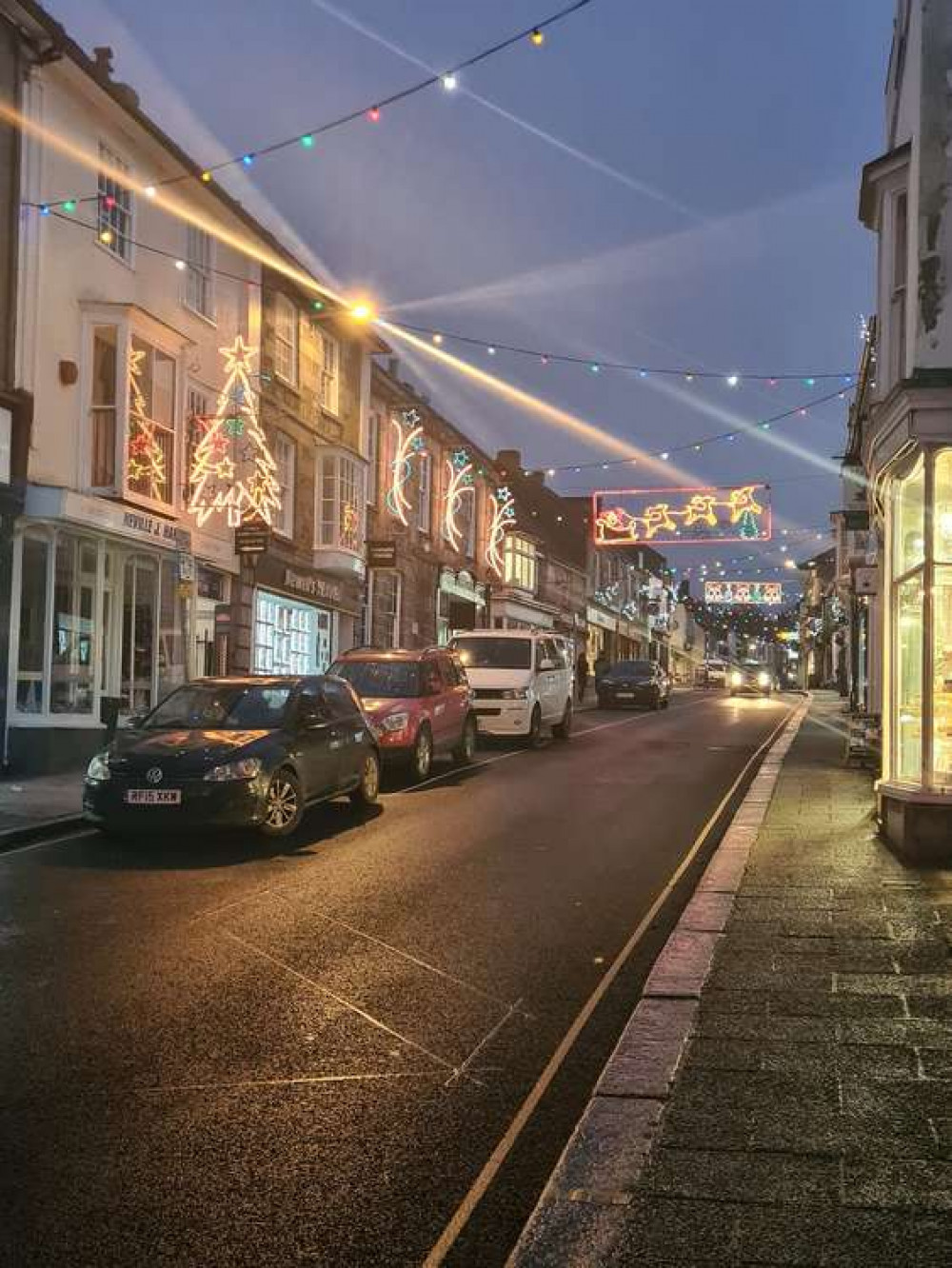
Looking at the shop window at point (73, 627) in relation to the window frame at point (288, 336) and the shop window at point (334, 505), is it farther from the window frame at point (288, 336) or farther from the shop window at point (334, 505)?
the shop window at point (334, 505)

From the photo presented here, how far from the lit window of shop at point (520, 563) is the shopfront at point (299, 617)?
53.6ft

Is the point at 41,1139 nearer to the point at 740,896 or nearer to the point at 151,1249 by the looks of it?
the point at 151,1249

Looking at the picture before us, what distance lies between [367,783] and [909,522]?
6.19 metres

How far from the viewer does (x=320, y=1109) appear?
4160 millimetres

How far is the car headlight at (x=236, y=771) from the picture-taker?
32.0 ft

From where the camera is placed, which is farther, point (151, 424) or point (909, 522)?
point (151, 424)

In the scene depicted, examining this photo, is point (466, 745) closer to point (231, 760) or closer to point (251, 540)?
point (251, 540)

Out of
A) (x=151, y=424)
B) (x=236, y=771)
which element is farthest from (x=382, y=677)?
(x=236, y=771)

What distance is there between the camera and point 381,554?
27062 mm

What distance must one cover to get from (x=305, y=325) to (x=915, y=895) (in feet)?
65.9

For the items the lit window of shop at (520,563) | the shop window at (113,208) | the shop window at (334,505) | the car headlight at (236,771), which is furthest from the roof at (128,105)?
the lit window of shop at (520,563)

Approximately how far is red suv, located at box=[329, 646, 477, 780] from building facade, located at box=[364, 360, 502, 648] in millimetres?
9749

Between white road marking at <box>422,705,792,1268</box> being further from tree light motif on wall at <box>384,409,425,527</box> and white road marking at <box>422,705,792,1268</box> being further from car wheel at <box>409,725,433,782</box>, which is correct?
tree light motif on wall at <box>384,409,425,527</box>

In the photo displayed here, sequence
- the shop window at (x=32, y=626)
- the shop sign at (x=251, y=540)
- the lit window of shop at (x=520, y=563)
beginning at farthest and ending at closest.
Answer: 1. the lit window of shop at (x=520, y=563)
2. the shop sign at (x=251, y=540)
3. the shop window at (x=32, y=626)
